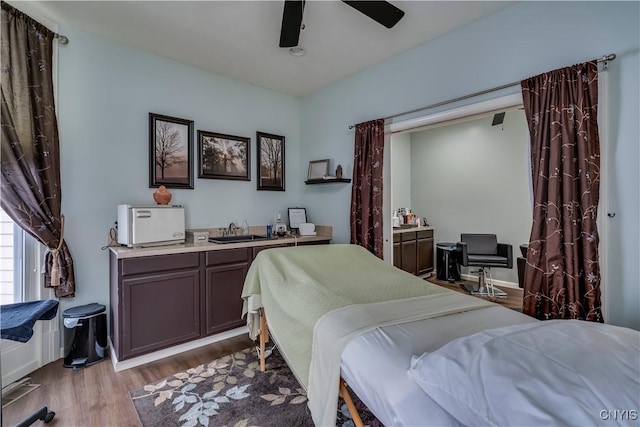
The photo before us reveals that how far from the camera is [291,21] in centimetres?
179

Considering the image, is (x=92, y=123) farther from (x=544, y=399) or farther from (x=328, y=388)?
(x=544, y=399)

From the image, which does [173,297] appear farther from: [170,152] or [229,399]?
[170,152]

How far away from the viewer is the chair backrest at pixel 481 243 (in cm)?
410

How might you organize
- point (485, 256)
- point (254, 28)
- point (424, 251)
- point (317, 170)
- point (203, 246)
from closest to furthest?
1. point (254, 28)
2. point (203, 246)
3. point (317, 170)
4. point (485, 256)
5. point (424, 251)

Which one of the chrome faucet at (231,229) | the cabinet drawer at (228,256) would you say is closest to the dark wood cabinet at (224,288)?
the cabinet drawer at (228,256)

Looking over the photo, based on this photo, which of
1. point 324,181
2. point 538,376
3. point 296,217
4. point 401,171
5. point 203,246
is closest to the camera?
point 538,376

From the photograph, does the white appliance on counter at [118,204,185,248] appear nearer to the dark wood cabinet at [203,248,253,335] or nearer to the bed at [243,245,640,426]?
the dark wood cabinet at [203,248,253,335]

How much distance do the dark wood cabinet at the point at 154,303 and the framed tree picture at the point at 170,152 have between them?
851mm

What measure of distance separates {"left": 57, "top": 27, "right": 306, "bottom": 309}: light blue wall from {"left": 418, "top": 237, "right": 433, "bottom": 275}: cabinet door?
2.94 metres

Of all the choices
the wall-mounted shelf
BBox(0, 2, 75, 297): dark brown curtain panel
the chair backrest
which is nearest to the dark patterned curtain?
the wall-mounted shelf

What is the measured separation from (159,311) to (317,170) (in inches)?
85.6

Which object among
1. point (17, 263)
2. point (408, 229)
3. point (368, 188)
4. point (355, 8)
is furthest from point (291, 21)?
point (408, 229)

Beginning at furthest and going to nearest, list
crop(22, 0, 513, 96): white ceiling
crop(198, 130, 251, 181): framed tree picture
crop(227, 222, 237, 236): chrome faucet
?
crop(227, 222, 237, 236): chrome faucet < crop(198, 130, 251, 181): framed tree picture < crop(22, 0, 513, 96): white ceiling

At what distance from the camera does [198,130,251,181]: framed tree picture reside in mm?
3014
